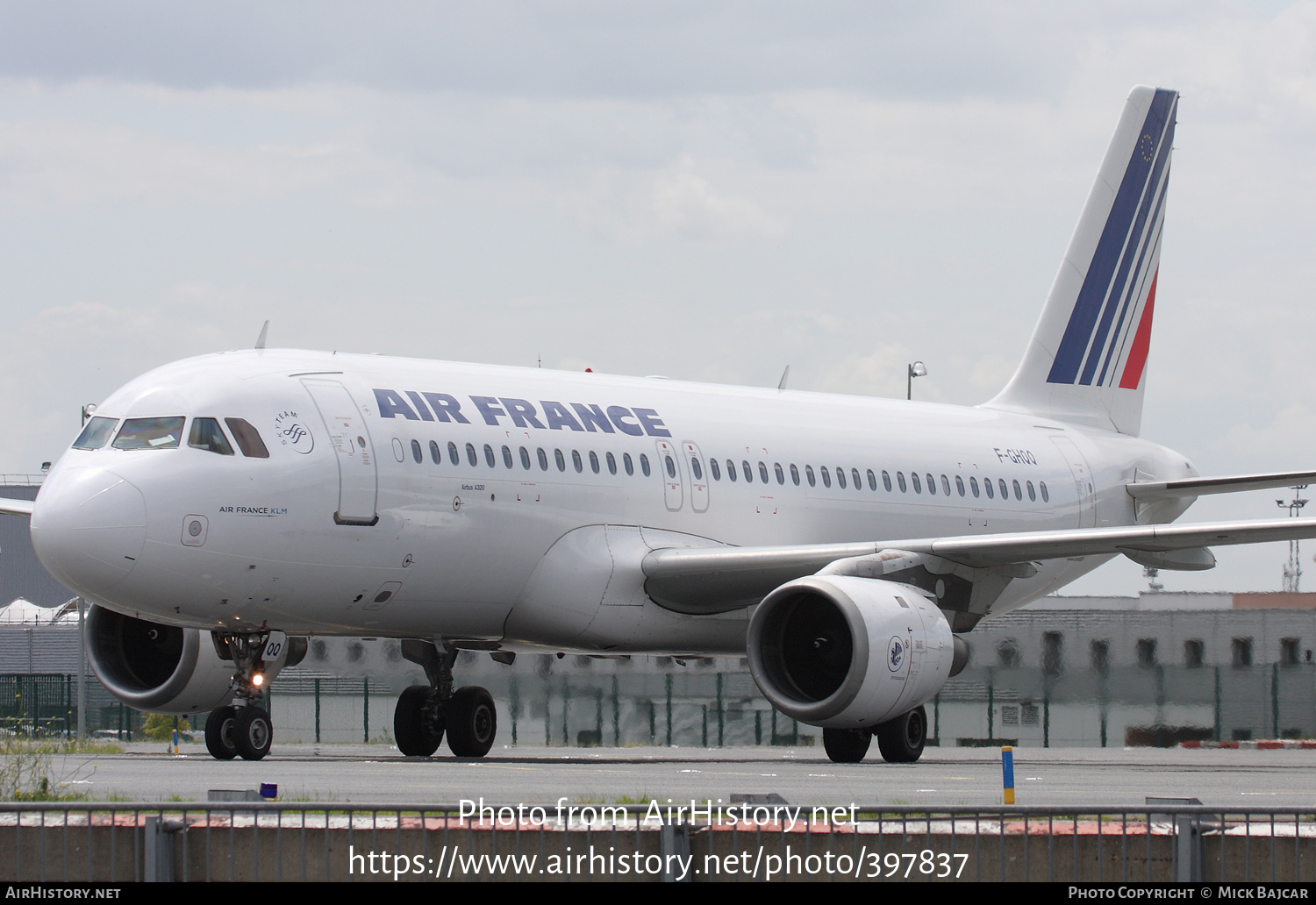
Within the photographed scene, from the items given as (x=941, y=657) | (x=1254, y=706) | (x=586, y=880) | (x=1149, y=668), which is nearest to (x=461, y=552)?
(x=941, y=657)

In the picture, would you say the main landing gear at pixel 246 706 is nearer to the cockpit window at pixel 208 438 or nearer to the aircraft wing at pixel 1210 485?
the cockpit window at pixel 208 438

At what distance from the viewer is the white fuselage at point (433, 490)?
56.1 feet

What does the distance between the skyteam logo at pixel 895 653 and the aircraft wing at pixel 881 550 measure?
1.72 meters

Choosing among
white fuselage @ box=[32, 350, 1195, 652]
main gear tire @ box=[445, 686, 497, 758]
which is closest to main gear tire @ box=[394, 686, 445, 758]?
main gear tire @ box=[445, 686, 497, 758]

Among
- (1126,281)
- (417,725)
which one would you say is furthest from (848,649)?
(1126,281)

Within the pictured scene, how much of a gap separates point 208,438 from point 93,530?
1.40 meters

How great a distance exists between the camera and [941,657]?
63.2 ft

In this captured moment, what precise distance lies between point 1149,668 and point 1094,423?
12.6 ft

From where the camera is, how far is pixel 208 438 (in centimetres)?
1747

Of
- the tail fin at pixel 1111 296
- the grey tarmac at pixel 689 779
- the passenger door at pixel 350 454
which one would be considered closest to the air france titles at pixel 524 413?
the passenger door at pixel 350 454

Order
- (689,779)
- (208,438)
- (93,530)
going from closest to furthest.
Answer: (689,779) < (93,530) < (208,438)

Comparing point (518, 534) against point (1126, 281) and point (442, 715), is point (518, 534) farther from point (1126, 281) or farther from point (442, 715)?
point (1126, 281)

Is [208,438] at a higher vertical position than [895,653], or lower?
higher

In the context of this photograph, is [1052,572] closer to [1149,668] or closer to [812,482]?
[1149,668]
